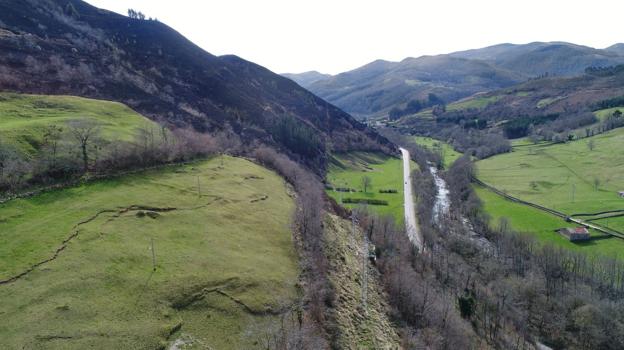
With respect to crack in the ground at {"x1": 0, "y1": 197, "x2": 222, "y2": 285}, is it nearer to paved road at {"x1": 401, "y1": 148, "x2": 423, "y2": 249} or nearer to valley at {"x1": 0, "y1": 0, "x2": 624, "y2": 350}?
valley at {"x1": 0, "y1": 0, "x2": 624, "y2": 350}

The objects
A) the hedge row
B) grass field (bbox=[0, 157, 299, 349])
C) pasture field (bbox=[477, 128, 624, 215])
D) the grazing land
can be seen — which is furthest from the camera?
the hedge row

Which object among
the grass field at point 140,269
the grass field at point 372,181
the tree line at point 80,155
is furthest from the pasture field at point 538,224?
the tree line at point 80,155

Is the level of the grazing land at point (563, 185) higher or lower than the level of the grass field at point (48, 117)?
lower

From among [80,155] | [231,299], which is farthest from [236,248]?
[80,155]

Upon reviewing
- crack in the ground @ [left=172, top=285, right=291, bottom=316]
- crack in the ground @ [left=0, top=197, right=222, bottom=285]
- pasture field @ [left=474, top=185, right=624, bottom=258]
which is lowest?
pasture field @ [left=474, top=185, right=624, bottom=258]

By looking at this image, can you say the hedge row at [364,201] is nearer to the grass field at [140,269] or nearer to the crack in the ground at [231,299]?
the grass field at [140,269]

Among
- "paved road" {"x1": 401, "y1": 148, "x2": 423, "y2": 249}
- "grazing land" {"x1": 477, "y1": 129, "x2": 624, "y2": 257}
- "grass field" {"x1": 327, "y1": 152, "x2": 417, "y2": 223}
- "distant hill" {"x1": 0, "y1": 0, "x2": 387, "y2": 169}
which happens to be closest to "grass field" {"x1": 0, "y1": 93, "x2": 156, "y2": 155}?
"distant hill" {"x1": 0, "y1": 0, "x2": 387, "y2": 169}
